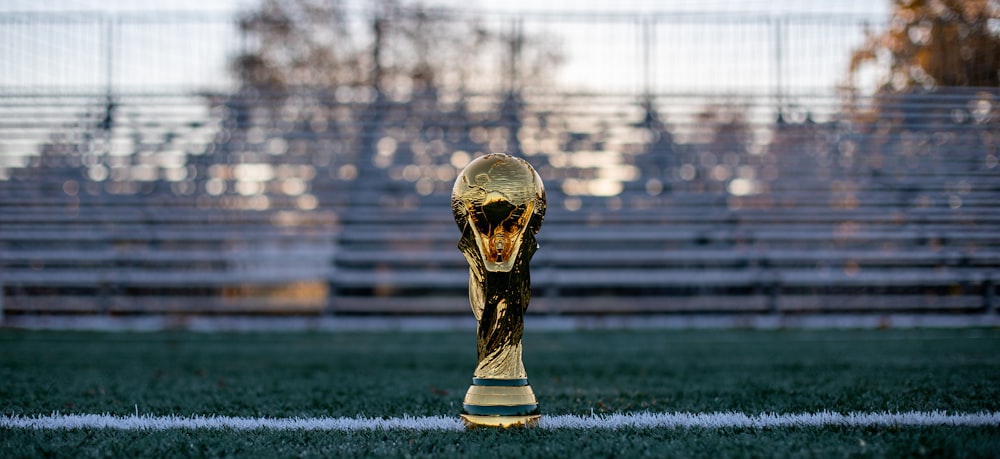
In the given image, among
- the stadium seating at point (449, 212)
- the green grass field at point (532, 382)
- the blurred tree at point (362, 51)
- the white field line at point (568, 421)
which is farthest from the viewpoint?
the blurred tree at point (362, 51)

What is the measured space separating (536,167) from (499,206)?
24.4ft

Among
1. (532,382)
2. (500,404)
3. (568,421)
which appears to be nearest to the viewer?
(500,404)

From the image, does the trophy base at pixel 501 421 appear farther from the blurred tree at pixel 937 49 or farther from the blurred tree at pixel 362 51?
the blurred tree at pixel 362 51

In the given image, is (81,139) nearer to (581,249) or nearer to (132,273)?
(132,273)

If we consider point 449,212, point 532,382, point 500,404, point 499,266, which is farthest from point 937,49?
point 500,404

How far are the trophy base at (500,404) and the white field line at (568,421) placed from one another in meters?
0.13

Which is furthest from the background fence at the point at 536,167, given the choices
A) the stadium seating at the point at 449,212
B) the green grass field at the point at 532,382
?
the green grass field at the point at 532,382

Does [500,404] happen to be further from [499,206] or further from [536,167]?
[536,167]

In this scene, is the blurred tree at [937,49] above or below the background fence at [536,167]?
above

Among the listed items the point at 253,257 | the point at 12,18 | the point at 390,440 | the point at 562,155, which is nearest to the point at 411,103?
the point at 562,155

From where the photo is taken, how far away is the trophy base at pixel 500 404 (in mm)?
2279

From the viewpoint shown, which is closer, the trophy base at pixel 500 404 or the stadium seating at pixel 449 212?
the trophy base at pixel 500 404

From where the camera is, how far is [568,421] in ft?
8.23

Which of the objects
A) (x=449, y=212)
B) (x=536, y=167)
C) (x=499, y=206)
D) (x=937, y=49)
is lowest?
(x=499, y=206)
